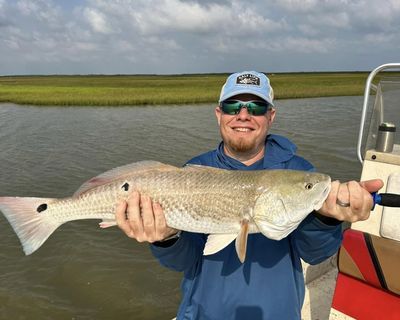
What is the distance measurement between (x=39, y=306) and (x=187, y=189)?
5691 mm

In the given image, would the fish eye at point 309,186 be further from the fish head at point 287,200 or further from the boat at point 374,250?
the boat at point 374,250

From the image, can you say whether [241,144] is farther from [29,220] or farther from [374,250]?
[29,220]

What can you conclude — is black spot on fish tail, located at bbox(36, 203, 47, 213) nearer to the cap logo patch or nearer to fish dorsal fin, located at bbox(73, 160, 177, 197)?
fish dorsal fin, located at bbox(73, 160, 177, 197)

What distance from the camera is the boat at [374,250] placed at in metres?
3.39

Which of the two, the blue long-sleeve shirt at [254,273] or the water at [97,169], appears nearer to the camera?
the blue long-sleeve shirt at [254,273]

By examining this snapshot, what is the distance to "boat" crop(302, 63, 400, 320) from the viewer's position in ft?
11.1

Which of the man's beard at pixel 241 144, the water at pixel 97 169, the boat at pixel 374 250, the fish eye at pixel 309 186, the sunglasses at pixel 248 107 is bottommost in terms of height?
the water at pixel 97 169

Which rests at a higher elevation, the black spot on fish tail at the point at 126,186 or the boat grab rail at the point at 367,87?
the boat grab rail at the point at 367,87

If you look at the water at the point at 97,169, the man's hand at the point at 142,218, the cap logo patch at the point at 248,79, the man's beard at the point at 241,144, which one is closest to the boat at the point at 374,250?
the man's beard at the point at 241,144

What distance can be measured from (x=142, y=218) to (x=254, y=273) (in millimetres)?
907

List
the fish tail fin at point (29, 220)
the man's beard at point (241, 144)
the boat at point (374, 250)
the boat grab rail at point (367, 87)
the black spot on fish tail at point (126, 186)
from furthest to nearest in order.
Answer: the boat grab rail at point (367, 87) < the boat at point (374, 250) < the man's beard at point (241, 144) < the fish tail fin at point (29, 220) < the black spot on fish tail at point (126, 186)

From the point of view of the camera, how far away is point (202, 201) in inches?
111

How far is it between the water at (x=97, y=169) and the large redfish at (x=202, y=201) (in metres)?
4.53

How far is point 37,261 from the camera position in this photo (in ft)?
27.7
